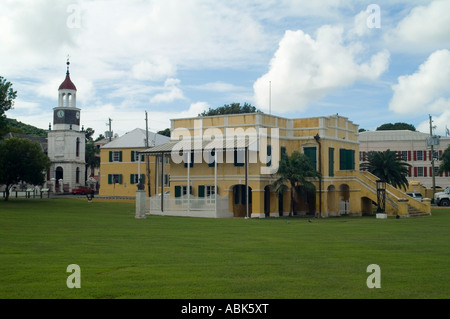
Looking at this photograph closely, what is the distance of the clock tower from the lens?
266ft

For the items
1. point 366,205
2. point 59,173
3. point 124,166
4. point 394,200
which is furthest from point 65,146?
point 394,200

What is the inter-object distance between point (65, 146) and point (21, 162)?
3137cm

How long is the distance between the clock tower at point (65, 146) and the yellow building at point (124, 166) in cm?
1596

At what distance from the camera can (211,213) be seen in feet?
120

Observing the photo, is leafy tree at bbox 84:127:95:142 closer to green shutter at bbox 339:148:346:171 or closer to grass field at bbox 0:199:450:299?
green shutter at bbox 339:148:346:171

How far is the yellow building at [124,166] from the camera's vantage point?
6631cm

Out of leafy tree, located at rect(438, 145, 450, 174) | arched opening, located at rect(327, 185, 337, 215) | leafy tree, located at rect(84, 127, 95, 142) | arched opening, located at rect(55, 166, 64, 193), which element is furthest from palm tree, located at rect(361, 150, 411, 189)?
leafy tree, located at rect(84, 127, 95, 142)

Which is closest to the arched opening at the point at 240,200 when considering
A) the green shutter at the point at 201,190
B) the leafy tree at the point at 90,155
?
the green shutter at the point at 201,190

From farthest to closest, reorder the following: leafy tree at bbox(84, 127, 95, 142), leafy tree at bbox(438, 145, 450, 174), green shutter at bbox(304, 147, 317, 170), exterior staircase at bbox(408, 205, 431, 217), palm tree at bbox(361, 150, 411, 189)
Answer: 1. leafy tree at bbox(84, 127, 95, 142)
2. leafy tree at bbox(438, 145, 450, 174)
3. palm tree at bbox(361, 150, 411, 189)
4. green shutter at bbox(304, 147, 317, 170)
5. exterior staircase at bbox(408, 205, 431, 217)

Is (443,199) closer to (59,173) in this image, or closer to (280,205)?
(280,205)

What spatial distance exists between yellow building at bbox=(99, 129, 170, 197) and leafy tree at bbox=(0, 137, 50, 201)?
577 inches

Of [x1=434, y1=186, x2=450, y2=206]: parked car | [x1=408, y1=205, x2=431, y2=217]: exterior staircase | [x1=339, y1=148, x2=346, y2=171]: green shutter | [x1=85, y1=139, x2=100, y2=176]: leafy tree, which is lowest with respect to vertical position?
[x1=408, y1=205, x2=431, y2=217]: exterior staircase
